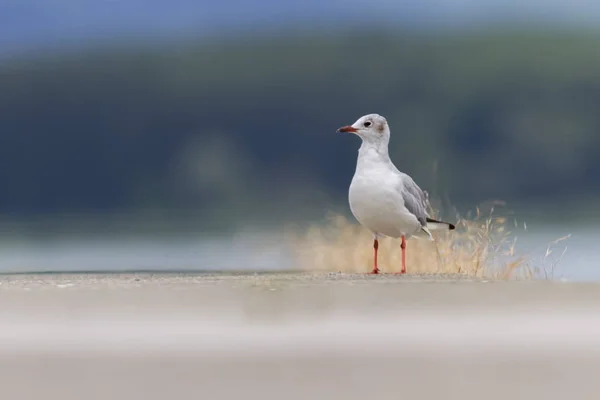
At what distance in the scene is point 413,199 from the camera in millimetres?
7652

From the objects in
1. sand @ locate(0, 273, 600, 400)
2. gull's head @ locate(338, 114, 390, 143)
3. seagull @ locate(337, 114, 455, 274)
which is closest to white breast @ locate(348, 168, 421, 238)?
seagull @ locate(337, 114, 455, 274)

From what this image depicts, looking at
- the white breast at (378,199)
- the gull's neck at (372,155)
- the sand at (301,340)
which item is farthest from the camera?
the gull's neck at (372,155)

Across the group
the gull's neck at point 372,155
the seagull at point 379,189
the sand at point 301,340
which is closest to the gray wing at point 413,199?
the seagull at point 379,189

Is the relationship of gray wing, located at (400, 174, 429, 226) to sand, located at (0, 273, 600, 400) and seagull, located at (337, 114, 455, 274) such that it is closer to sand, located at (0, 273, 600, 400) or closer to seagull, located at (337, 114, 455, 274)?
seagull, located at (337, 114, 455, 274)

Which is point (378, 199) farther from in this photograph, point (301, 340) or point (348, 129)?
point (301, 340)

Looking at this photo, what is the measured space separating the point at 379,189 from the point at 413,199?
0.31 m

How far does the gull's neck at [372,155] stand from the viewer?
7.58 m

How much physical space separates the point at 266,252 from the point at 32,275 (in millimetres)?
1976

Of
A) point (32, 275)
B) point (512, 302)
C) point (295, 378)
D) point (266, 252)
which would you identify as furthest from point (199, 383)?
point (266, 252)

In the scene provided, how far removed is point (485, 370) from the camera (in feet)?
15.1

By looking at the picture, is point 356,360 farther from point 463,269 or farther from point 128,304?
point 463,269

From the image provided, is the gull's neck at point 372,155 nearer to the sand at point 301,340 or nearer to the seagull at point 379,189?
the seagull at point 379,189

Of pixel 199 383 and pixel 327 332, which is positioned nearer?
pixel 199 383

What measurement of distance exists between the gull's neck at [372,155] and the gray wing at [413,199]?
7.6 inches
